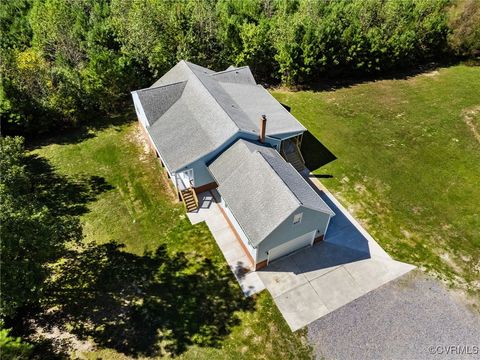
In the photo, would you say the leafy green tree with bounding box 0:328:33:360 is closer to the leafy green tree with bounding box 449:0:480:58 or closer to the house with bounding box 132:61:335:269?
the house with bounding box 132:61:335:269

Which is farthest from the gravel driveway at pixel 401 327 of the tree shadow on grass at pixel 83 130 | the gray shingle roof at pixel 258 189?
the tree shadow on grass at pixel 83 130

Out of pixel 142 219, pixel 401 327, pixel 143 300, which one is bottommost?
pixel 401 327

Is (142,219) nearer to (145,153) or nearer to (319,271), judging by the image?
(145,153)

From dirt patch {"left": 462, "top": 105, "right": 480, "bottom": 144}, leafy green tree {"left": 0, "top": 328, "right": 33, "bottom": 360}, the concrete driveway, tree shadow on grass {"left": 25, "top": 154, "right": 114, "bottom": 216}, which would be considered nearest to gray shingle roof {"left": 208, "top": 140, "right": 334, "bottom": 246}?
the concrete driveway

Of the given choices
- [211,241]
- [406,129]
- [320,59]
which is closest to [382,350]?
[211,241]

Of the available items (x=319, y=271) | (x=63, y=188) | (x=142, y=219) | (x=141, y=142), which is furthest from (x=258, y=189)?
(x=63, y=188)

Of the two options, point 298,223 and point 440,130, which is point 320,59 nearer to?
point 440,130
